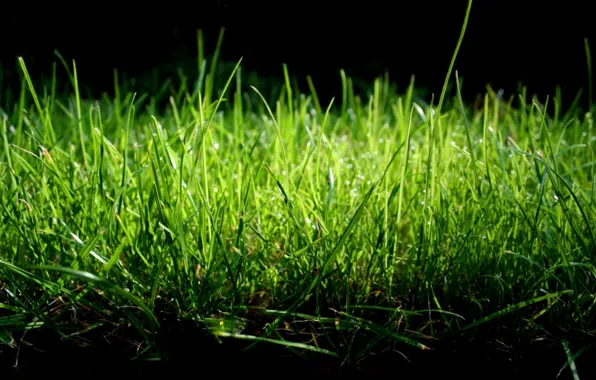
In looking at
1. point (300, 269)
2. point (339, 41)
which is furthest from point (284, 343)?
point (339, 41)

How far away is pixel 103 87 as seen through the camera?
13.1 ft

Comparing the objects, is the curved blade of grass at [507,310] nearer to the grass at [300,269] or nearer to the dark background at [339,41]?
the grass at [300,269]

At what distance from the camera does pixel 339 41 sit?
3893 millimetres

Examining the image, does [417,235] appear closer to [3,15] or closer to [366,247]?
[366,247]

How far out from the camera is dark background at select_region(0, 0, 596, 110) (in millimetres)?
3389

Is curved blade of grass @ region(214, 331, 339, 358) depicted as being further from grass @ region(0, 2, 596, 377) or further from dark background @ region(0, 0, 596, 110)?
dark background @ region(0, 0, 596, 110)

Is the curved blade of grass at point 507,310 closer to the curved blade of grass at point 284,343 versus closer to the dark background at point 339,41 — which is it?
the curved blade of grass at point 284,343

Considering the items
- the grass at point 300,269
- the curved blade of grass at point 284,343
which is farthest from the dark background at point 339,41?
Result: the curved blade of grass at point 284,343

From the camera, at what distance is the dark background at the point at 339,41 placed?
3.39 meters

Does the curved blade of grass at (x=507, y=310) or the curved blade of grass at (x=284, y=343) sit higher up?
the curved blade of grass at (x=507, y=310)

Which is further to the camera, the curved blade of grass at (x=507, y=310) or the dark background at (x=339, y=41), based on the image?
the dark background at (x=339, y=41)

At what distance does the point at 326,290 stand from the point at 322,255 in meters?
0.06

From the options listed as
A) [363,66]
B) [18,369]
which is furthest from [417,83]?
[18,369]

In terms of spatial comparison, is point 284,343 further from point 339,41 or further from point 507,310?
point 339,41
